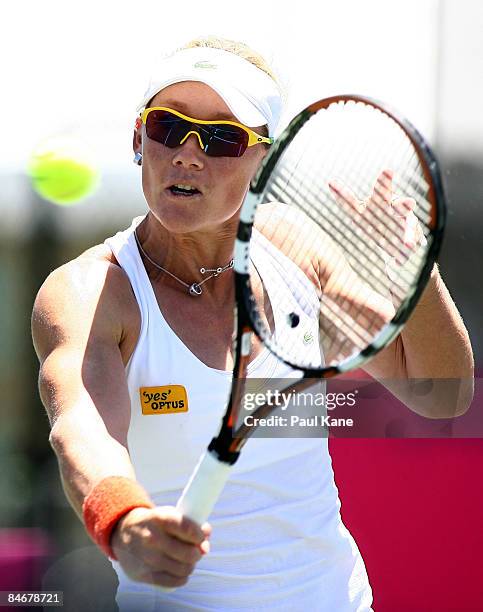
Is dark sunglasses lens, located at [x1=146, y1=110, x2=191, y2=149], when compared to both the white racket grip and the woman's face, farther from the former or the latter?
the white racket grip

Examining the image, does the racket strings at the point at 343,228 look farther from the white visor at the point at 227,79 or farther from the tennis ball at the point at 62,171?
the tennis ball at the point at 62,171

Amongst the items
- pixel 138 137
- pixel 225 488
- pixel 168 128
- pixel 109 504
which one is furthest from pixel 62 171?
pixel 109 504

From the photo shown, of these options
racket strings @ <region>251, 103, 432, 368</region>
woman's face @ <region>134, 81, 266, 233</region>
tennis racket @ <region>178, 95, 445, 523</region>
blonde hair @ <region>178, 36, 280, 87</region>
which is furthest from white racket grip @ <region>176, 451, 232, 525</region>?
blonde hair @ <region>178, 36, 280, 87</region>

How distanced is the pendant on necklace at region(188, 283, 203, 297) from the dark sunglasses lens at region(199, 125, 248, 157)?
0.19 metres

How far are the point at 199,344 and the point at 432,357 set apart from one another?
0.35 metres

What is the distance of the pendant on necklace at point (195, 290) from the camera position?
1613 millimetres

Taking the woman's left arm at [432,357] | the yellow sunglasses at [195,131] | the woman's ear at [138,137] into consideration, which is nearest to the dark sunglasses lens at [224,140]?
the yellow sunglasses at [195,131]

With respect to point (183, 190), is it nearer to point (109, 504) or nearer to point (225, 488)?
point (225, 488)

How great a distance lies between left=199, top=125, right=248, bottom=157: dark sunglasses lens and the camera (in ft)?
5.10

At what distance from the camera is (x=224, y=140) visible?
5.15ft

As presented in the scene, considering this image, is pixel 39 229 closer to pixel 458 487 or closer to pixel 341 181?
pixel 458 487

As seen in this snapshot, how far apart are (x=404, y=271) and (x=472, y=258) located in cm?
129

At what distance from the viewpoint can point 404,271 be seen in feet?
4.83

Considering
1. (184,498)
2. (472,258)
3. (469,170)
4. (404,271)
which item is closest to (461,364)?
(404,271)
